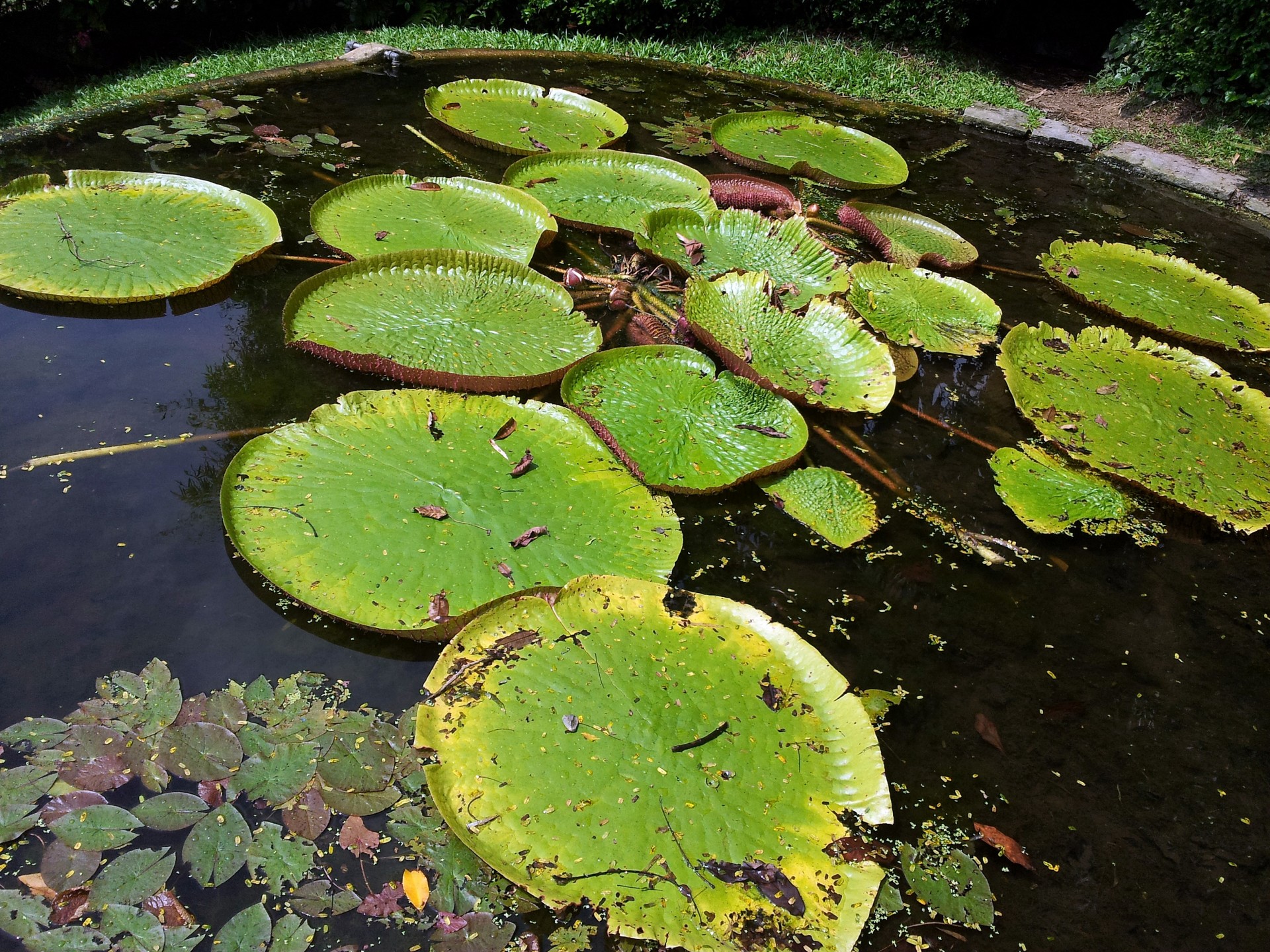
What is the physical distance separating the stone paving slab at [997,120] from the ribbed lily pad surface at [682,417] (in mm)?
4804

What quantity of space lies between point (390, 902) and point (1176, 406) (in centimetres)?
336

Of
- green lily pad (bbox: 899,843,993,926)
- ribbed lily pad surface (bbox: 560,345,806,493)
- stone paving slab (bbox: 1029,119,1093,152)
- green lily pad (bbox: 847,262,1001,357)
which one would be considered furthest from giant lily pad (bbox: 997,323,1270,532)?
stone paving slab (bbox: 1029,119,1093,152)

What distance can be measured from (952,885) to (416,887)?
114 cm

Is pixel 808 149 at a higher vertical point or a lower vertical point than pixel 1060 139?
lower

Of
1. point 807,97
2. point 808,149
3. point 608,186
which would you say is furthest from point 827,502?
point 807,97

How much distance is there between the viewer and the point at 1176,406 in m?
3.16

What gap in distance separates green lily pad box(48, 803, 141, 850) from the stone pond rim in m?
3.94

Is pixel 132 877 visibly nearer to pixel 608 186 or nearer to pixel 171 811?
pixel 171 811

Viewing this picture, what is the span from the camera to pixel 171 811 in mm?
1529

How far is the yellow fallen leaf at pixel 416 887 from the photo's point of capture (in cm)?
148

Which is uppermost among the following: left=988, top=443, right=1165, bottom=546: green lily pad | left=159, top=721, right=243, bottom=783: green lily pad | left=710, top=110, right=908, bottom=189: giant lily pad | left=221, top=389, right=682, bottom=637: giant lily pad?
left=710, top=110, right=908, bottom=189: giant lily pad

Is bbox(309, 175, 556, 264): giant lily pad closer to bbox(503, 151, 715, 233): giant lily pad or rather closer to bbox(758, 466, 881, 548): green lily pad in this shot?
bbox(503, 151, 715, 233): giant lily pad

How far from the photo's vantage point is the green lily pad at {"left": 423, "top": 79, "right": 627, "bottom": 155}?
441 cm

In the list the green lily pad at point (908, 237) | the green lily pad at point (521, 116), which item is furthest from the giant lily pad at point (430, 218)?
the green lily pad at point (908, 237)
